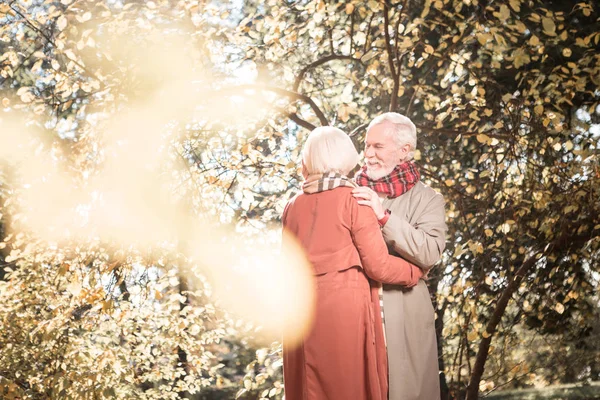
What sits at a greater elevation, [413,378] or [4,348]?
[4,348]

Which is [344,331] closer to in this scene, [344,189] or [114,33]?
[344,189]

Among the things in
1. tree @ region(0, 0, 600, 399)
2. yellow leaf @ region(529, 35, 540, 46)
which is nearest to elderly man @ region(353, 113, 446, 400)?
tree @ region(0, 0, 600, 399)

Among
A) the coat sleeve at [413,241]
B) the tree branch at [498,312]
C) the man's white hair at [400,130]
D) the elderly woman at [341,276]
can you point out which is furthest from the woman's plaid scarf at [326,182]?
the tree branch at [498,312]

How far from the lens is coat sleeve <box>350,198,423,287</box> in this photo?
83.1 inches

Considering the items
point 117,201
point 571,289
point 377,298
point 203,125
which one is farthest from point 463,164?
point 377,298

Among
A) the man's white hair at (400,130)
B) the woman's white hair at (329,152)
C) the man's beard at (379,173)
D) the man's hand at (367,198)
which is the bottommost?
the man's hand at (367,198)

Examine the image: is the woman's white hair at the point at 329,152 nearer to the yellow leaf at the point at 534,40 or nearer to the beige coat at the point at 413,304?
the beige coat at the point at 413,304

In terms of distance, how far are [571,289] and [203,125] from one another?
3.44m

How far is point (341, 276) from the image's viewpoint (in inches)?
84.4

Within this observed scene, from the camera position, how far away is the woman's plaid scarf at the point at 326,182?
7.10ft

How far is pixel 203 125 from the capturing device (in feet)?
14.1

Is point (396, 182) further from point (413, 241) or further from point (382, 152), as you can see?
point (413, 241)

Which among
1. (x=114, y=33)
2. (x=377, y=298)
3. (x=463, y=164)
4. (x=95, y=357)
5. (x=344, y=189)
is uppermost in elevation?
(x=463, y=164)

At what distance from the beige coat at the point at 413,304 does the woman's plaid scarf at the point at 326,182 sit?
0.19 metres
